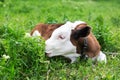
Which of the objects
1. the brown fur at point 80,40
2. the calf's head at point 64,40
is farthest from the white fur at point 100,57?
the calf's head at point 64,40

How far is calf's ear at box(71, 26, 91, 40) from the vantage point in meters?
6.58

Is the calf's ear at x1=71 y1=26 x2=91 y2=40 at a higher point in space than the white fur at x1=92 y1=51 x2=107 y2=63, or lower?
higher

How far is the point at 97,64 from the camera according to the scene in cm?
700

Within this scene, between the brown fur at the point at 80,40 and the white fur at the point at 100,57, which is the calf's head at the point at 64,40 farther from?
the white fur at the point at 100,57

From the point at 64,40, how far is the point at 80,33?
0.27 m

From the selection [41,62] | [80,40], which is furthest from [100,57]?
[41,62]

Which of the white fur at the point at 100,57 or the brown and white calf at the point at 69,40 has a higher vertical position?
the brown and white calf at the point at 69,40

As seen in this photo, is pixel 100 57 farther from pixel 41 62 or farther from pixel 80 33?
pixel 41 62

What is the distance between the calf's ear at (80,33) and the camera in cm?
658

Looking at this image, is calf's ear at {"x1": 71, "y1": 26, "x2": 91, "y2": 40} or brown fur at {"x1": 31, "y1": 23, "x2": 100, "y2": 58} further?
brown fur at {"x1": 31, "y1": 23, "x2": 100, "y2": 58}

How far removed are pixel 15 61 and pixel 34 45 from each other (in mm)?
450

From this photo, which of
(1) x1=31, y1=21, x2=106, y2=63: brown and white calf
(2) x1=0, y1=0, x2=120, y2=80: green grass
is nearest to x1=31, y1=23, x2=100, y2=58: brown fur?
(1) x1=31, y1=21, x2=106, y2=63: brown and white calf

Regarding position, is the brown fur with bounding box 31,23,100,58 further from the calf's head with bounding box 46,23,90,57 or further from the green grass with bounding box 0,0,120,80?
the green grass with bounding box 0,0,120,80

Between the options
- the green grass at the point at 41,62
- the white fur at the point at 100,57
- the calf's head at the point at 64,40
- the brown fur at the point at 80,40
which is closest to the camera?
the green grass at the point at 41,62
